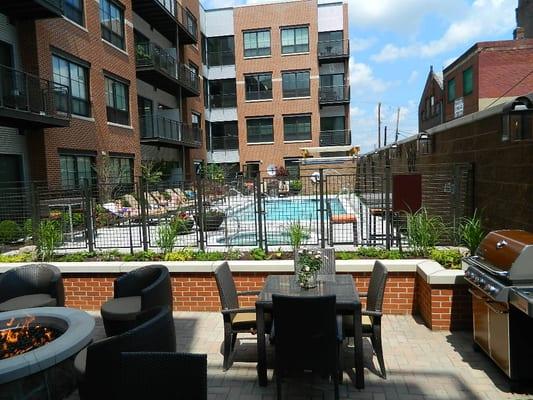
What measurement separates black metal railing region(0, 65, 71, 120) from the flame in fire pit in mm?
8594

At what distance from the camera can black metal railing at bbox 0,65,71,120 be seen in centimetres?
1184

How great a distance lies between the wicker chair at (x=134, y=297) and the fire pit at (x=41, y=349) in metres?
0.49

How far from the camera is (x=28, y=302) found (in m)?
4.97

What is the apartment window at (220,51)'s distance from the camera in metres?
35.6

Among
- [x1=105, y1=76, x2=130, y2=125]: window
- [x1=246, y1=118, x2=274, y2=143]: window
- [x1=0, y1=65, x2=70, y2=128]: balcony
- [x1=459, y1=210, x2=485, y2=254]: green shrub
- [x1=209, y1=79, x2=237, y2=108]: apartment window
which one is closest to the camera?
[x1=459, y1=210, x2=485, y2=254]: green shrub

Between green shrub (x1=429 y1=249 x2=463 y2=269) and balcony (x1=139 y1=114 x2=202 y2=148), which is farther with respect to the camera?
balcony (x1=139 y1=114 x2=202 y2=148)

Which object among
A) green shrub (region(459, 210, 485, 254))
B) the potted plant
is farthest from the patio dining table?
the potted plant

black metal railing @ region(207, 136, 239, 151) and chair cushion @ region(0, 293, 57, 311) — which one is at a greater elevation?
black metal railing @ region(207, 136, 239, 151)

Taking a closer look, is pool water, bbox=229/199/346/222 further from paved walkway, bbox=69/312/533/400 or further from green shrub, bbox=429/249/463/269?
paved walkway, bbox=69/312/533/400

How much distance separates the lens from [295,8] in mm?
34219

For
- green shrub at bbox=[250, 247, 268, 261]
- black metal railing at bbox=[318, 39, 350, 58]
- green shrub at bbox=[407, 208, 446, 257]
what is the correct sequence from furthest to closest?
black metal railing at bbox=[318, 39, 350, 58]
green shrub at bbox=[250, 247, 268, 261]
green shrub at bbox=[407, 208, 446, 257]

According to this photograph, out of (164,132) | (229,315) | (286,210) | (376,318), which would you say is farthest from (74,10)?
(376,318)

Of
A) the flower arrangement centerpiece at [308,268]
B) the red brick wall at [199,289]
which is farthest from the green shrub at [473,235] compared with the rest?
the flower arrangement centerpiece at [308,268]

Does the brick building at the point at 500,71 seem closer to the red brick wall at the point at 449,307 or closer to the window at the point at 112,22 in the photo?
the window at the point at 112,22
